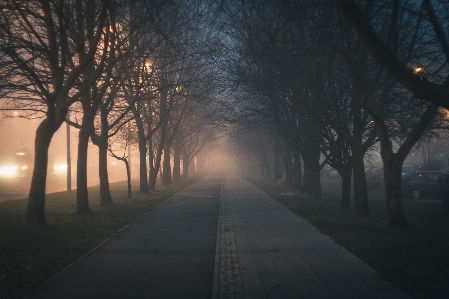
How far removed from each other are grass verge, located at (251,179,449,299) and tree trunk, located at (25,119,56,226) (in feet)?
26.7

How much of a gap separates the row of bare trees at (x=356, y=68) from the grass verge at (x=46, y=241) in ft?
20.1

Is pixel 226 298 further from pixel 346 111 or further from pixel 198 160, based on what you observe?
pixel 198 160

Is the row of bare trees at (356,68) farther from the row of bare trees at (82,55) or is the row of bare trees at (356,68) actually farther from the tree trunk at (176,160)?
the tree trunk at (176,160)

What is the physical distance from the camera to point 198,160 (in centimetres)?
9288

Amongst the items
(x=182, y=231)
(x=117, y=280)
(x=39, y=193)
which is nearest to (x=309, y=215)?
(x=182, y=231)

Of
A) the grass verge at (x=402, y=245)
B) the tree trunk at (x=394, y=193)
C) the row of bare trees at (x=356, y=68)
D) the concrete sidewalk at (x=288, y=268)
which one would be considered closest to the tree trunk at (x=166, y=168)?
the row of bare trees at (x=356, y=68)

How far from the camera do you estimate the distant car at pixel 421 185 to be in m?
28.2

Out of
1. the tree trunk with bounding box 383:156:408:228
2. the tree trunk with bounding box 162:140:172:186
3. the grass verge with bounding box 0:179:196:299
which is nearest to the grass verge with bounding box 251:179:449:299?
the tree trunk with bounding box 383:156:408:228

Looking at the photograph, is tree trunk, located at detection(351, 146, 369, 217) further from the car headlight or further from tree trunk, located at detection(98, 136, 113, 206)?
the car headlight

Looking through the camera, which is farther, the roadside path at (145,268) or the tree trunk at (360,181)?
the tree trunk at (360,181)

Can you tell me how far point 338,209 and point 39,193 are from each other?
11703 mm

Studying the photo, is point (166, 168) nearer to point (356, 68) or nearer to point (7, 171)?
point (7, 171)

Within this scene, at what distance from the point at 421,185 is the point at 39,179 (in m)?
21.7

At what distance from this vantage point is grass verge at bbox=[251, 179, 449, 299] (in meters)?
7.65
